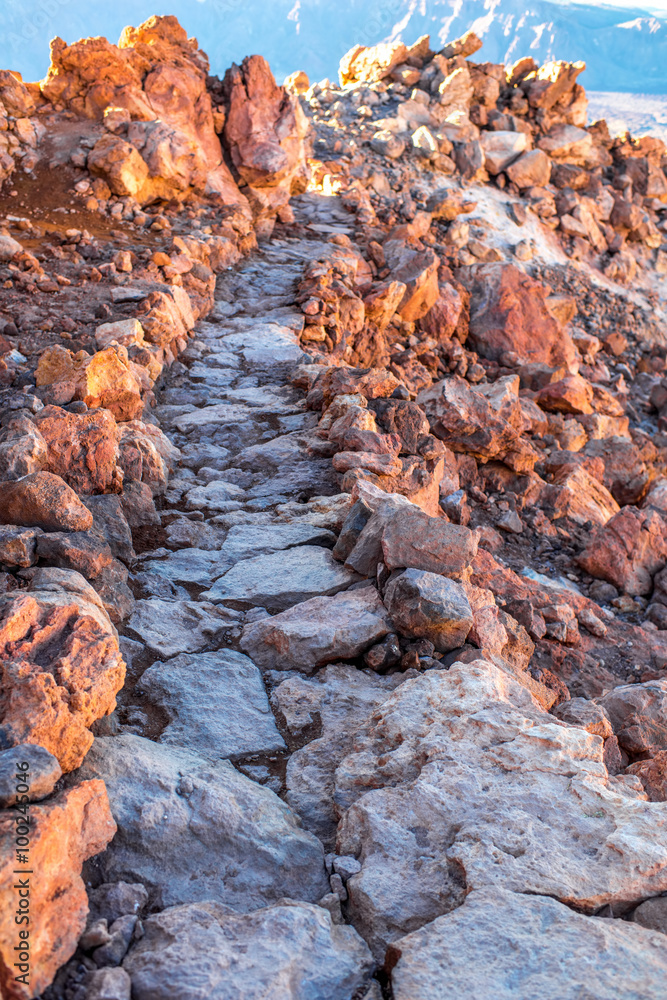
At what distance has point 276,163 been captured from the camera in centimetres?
1211

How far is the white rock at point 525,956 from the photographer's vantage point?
1683 mm

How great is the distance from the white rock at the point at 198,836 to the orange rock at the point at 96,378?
306 centimetres

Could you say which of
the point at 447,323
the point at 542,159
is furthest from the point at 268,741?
the point at 542,159

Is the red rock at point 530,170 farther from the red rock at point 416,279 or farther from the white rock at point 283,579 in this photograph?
the white rock at point 283,579

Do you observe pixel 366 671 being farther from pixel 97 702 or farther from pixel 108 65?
pixel 108 65

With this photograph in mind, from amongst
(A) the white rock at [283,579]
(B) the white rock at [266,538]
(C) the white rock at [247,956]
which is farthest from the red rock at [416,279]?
(C) the white rock at [247,956]

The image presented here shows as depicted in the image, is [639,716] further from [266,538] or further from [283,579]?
[266,538]

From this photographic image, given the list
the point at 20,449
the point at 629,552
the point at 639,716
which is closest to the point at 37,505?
the point at 20,449

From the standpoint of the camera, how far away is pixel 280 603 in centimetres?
386

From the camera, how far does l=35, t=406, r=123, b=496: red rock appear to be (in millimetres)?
4047

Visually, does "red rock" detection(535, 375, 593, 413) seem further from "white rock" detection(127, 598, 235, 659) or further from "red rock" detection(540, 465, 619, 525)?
"white rock" detection(127, 598, 235, 659)

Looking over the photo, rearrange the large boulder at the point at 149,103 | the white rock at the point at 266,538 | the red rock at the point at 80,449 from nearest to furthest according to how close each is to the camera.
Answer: the red rock at the point at 80,449
the white rock at the point at 266,538
the large boulder at the point at 149,103

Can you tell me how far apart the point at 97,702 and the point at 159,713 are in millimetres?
589

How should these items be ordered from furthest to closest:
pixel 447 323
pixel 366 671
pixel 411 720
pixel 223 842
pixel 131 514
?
→ pixel 447 323
pixel 131 514
pixel 366 671
pixel 411 720
pixel 223 842
